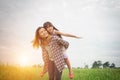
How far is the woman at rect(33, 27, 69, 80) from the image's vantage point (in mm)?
3377

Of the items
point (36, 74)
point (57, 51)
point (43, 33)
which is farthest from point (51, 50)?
point (36, 74)

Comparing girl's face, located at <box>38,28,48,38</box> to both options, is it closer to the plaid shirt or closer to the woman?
the woman

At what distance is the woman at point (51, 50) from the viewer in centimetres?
338

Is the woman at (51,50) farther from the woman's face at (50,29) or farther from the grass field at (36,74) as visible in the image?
the grass field at (36,74)

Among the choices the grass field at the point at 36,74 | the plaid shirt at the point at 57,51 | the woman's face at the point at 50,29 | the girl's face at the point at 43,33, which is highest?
the woman's face at the point at 50,29

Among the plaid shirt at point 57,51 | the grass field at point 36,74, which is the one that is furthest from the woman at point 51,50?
the grass field at point 36,74

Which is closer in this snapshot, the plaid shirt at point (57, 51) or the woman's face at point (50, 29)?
the plaid shirt at point (57, 51)

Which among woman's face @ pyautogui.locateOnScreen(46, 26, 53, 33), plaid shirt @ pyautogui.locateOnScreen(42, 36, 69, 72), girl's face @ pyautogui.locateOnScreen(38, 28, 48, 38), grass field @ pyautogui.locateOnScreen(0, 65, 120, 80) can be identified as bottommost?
grass field @ pyautogui.locateOnScreen(0, 65, 120, 80)

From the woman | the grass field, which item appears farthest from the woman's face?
the grass field

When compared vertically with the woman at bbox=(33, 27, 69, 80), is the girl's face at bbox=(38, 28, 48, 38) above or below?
above

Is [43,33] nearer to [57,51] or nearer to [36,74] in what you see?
[57,51]

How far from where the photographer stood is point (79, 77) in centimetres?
496

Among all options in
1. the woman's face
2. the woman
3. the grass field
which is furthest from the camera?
the grass field

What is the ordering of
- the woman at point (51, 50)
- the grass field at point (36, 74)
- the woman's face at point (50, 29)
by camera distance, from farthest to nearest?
1. the grass field at point (36, 74)
2. the woman's face at point (50, 29)
3. the woman at point (51, 50)
